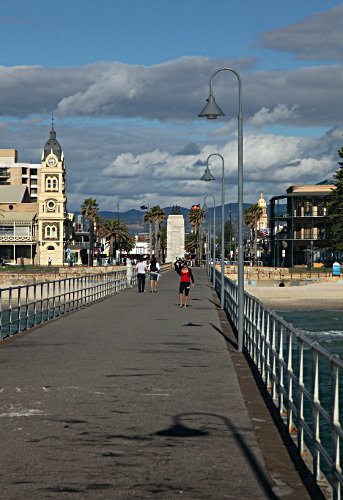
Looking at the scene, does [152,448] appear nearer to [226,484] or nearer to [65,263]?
[226,484]

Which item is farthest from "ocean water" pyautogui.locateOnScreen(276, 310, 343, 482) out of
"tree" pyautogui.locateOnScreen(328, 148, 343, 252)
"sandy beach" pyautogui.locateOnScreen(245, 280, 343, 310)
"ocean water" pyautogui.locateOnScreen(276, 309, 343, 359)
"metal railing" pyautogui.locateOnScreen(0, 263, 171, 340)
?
"tree" pyautogui.locateOnScreen(328, 148, 343, 252)

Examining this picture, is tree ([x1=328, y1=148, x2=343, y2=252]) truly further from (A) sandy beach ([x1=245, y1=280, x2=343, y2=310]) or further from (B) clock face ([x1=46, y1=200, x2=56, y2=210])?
(B) clock face ([x1=46, y1=200, x2=56, y2=210])

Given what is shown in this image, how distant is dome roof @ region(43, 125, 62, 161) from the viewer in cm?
13595

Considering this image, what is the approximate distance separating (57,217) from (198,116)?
110492 millimetres

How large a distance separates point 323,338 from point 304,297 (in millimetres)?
30905

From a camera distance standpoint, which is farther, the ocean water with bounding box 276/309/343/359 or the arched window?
the arched window

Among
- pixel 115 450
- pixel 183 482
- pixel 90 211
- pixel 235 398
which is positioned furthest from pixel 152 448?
pixel 90 211

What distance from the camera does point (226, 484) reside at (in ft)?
19.2

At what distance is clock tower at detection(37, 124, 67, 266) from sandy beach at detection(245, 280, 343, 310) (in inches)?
2416

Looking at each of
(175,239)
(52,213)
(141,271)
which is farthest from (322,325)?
(175,239)

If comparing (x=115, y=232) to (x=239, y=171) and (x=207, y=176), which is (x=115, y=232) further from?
(x=239, y=171)

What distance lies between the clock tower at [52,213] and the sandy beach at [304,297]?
201 feet

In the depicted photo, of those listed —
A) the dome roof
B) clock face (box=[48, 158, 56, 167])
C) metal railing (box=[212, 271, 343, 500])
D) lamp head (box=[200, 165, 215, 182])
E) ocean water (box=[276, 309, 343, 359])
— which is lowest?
ocean water (box=[276, 309, 343, 359])

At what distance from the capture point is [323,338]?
99.9 feet
